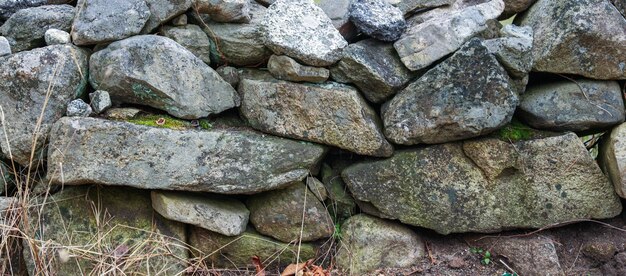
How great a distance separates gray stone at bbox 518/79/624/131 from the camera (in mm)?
2596

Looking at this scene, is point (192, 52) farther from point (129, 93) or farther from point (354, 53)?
point (354, 53)

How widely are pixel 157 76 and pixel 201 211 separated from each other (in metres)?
0.66

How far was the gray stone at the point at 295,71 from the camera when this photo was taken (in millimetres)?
2650

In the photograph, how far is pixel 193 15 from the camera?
2.83 meters

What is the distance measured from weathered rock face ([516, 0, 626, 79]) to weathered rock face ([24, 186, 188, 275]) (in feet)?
6.32

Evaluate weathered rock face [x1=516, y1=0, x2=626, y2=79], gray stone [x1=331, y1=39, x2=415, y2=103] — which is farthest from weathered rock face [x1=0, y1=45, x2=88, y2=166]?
weathered rock face [x1=516, y1=0, x2=626, y2=79]

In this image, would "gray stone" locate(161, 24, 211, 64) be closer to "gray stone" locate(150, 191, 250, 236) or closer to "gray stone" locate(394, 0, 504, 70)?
"gray stone" locate(150, 191, 250, 236)

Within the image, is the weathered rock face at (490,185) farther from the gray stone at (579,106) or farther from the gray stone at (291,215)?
the gray stone at (291,215)

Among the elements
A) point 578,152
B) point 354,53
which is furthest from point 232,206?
point 578,152

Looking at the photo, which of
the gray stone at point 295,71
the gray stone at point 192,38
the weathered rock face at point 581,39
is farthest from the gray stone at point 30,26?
the weathered rock face at point 581,39

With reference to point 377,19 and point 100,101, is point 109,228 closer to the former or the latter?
point 100,101

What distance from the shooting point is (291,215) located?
2.82 meters

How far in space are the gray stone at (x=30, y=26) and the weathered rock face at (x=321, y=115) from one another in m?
1.01

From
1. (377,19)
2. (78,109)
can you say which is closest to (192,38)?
(78,109)
